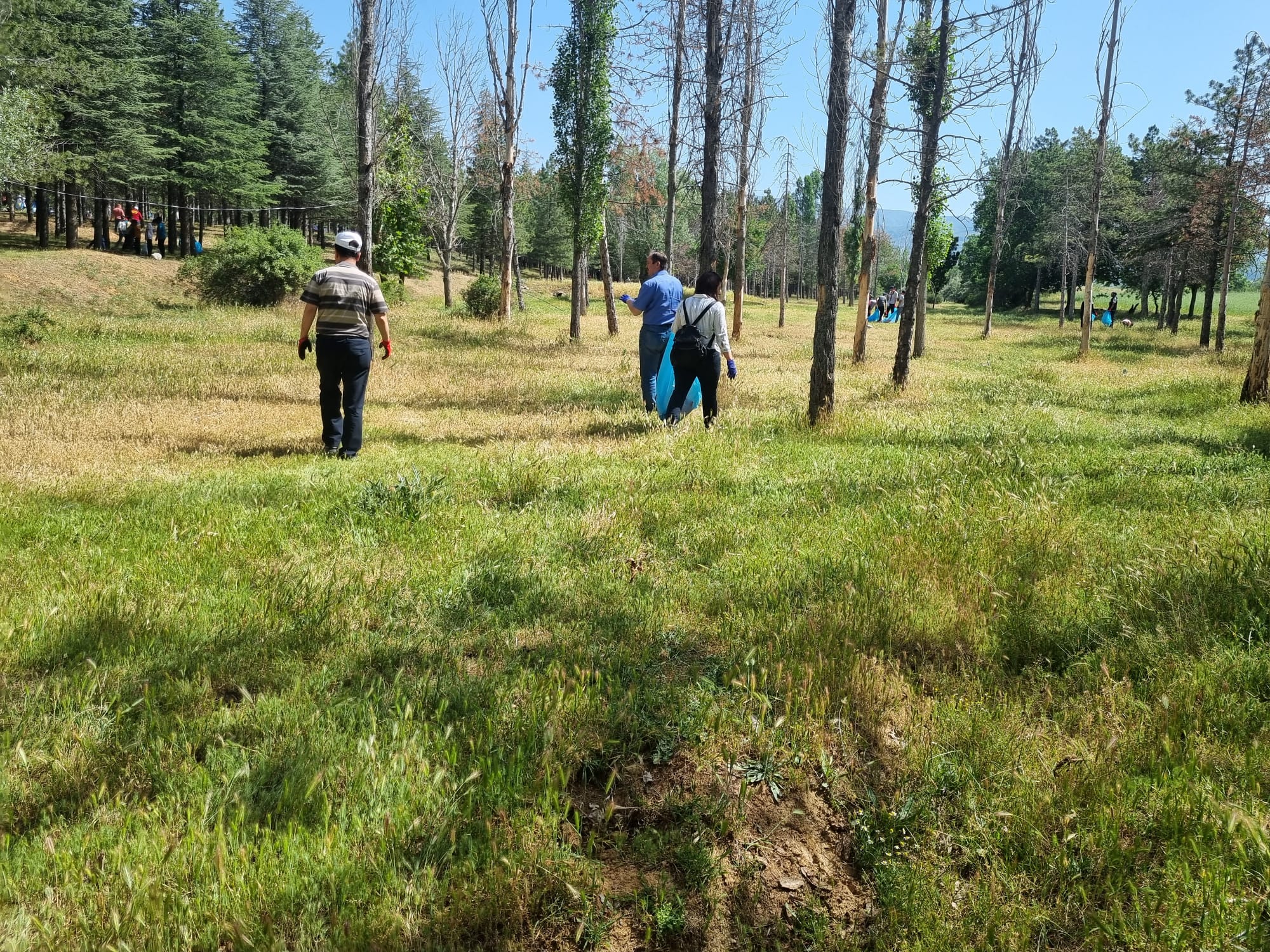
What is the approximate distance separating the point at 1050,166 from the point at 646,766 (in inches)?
2797

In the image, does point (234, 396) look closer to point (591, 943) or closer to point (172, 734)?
point (172, 734)

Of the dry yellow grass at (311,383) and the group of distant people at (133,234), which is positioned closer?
the dry yellow grass at (311,383)

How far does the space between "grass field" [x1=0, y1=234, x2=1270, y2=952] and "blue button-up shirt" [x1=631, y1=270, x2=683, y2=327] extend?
120 inches

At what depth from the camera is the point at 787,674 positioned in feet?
10.5

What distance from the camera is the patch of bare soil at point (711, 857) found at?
2.12 meters

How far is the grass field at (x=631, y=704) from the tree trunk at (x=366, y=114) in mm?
8960

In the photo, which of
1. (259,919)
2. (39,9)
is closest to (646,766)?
(259,919)

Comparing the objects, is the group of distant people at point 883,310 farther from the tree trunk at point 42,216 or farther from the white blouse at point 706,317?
the tree trunk at point 42,216

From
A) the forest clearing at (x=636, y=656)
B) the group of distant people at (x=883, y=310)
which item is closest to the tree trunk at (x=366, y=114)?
the forest clearing at (x=636, y=656)

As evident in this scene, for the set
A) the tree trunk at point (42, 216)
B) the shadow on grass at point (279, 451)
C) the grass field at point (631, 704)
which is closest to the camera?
the grass field at point (631, 704)

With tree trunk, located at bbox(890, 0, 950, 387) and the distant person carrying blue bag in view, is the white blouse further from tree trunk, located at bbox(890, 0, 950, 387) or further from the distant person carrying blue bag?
tree trunk, located at bbox(890, 0, 950, 387)

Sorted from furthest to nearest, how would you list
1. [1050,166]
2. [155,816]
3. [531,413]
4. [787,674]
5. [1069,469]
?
[1050,166] → [531,413] → [1069,469] → [787,674] → [155,816]

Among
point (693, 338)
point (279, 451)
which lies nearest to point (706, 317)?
point (693, 338)

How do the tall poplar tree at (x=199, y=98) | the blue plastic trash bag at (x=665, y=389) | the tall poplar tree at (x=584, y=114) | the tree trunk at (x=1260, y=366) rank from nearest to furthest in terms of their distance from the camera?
the blue plastic trash bag at (x=665, y=389) → the tree trunk at (x=1260, y=366) → the tall poplar tree at (x=584, y=114) → the tall poplar tree at (x=199, y=98)
